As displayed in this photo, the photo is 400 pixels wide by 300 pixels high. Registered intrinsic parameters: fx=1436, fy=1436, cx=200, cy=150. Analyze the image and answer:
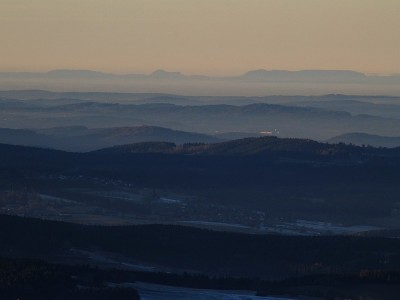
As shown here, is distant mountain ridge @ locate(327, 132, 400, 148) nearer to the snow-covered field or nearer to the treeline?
the snow-covered field

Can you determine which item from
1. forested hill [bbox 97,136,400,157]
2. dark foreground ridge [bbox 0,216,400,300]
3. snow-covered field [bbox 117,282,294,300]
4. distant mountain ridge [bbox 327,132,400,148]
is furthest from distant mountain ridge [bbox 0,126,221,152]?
snow-covered field [bbox 117,282,294,300]

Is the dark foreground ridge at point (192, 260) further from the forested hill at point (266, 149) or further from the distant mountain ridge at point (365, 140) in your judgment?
the distant mountain ridge at point (365, 140)

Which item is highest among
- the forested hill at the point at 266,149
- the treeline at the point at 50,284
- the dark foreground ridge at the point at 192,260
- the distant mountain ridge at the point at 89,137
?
the forested hill at the point at 266,149

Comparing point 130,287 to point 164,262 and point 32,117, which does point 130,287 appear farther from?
point 32,117

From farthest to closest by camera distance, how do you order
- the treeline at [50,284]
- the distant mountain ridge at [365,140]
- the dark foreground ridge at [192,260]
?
the distant mountain ridge at [365,140]
the dark foreground ridge at [192,260]
the treeline at [50,284]

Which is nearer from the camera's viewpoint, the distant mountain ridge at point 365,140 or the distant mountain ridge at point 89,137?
the distant mountain ridge at point 89,137

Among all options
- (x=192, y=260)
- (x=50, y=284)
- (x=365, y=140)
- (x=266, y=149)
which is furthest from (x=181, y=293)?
(x=365, y=140)

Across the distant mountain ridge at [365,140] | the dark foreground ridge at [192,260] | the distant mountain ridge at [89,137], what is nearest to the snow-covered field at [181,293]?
the dark foreground ridge at [192,260]

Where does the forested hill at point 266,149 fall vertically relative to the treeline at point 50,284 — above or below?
above

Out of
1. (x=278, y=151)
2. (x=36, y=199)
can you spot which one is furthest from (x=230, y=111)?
(x=36, y=199)
